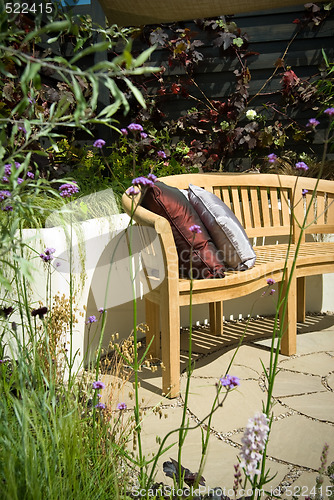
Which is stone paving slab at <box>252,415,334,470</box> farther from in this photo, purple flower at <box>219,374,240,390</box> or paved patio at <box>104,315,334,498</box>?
purple flower at <box>219,374,240,390</box>

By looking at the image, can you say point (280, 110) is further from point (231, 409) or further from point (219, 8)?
point (231, 409)

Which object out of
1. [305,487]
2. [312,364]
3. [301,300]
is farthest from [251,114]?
[305,487]

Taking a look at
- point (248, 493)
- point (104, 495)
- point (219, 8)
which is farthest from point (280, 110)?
point (104, 495)

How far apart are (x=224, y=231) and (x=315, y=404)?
927 mm

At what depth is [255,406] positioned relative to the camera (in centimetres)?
222

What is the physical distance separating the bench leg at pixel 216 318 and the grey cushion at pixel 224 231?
547 mm

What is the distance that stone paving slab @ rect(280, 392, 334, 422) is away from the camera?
84.2 inches

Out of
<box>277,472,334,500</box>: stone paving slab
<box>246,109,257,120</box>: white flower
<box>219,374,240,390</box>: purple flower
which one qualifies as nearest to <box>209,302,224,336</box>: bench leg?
<box>277,472,334,500</box>: stone paving slab

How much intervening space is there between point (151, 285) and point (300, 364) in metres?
0.94

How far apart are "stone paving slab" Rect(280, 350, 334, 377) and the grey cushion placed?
58 centimetres

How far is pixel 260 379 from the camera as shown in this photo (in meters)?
2.51

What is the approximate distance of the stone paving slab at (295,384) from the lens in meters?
2.36

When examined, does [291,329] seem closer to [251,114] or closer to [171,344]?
[171,344]

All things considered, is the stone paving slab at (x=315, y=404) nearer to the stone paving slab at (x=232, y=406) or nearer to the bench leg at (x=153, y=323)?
the stone paving slab at (x=232, y=406)
